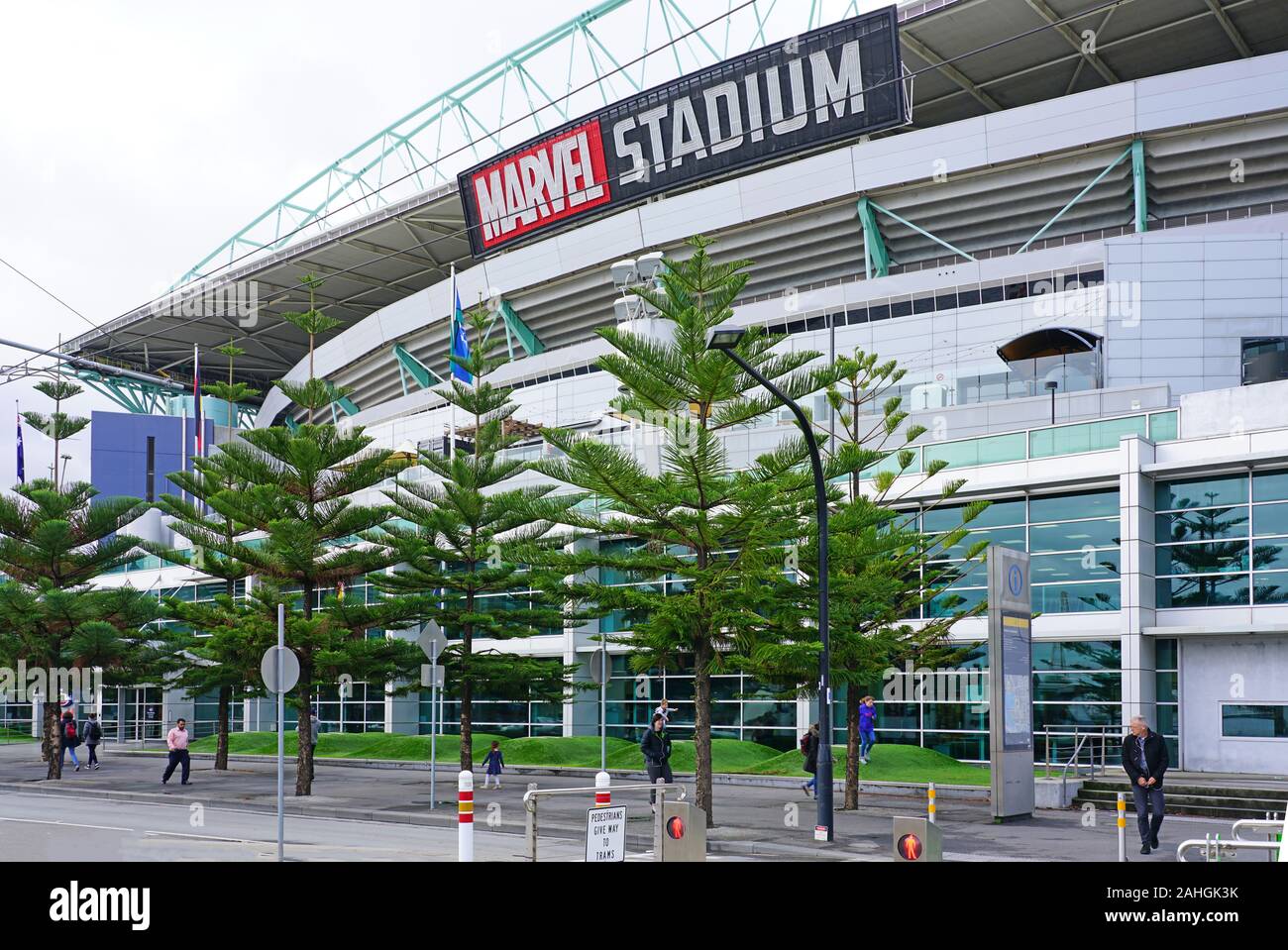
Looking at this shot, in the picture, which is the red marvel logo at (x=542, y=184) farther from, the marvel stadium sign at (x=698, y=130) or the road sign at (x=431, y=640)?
the road sign at (x=431, y=640)

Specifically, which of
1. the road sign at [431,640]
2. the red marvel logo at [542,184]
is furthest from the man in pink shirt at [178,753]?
the red marvel logo at [542,184]

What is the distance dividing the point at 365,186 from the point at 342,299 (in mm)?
6631

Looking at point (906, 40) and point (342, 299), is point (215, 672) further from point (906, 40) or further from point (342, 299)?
point (342, 299)

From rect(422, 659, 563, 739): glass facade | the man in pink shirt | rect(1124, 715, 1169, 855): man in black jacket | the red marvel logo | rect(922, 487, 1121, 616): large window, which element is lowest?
rect(422, 659, 563, 739): glass facade

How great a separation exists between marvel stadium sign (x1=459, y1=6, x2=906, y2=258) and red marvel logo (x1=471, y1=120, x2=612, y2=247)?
43 millimetres

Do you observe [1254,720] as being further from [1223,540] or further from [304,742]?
[304,742]

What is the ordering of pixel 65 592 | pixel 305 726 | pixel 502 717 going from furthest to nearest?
pixel 502 717, pixel 65 592, pixel 305 726

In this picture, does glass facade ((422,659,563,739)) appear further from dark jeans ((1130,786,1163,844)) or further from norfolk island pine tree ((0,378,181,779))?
dark jeans ((1130,786,1163,844))

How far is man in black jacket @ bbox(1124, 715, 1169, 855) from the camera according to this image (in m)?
16.6

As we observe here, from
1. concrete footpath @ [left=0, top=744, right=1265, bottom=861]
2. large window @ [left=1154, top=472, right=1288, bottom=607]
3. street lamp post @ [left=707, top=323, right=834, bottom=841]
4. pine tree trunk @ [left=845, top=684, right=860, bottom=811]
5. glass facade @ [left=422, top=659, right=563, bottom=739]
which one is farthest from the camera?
glass facade @ [left=422, top=659, right=563, bottom=739]

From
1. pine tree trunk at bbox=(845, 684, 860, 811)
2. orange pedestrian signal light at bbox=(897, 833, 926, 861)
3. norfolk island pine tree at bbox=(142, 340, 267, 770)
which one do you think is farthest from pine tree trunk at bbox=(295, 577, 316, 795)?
orange pedestrian signal light at bbox=(897, 833, 926, 861)

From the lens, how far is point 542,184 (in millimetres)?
56688

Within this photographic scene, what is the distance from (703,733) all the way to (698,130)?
114 feet

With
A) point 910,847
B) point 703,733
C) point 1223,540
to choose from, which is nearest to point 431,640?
point 703,733
